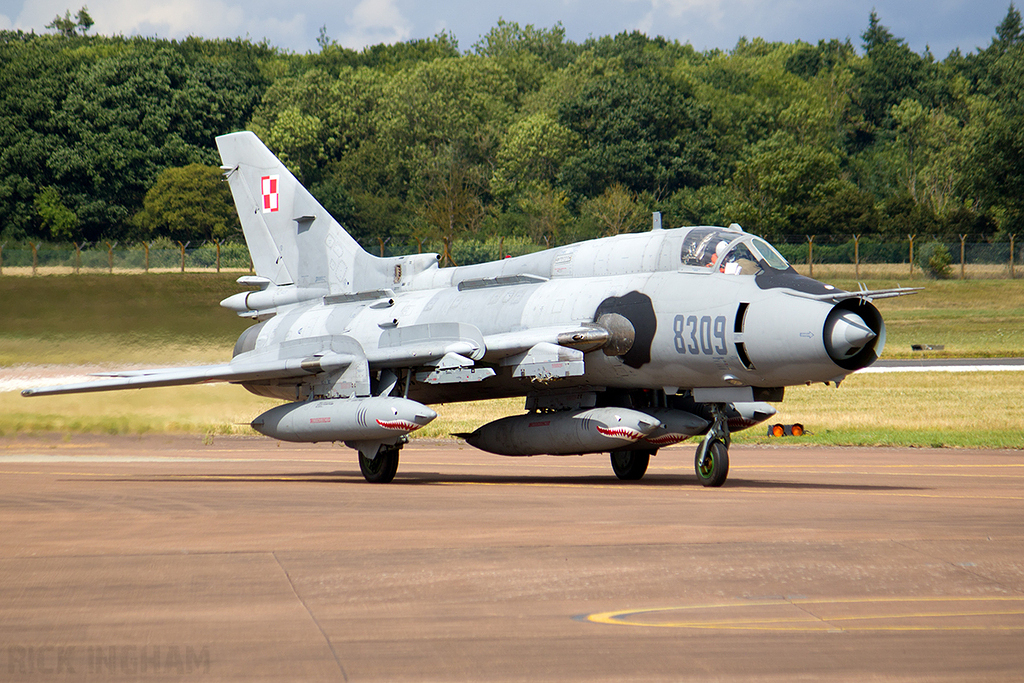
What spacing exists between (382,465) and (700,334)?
5.53m

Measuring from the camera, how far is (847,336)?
45.0 feet

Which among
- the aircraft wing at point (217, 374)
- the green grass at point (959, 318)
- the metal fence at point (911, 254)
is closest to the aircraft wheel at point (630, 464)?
the aircraft wing at point (217, 374)

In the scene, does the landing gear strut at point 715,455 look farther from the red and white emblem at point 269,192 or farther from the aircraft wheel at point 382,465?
the red and white emblem at point 269,192

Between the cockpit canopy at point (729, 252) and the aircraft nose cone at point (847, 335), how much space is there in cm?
145

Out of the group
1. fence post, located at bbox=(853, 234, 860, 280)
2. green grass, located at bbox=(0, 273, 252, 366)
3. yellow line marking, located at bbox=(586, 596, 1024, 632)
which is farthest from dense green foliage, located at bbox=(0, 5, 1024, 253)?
yellow line marking, located at bbox=(586, 596, 1024, 632)

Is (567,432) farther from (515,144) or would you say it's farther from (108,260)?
(515,144)

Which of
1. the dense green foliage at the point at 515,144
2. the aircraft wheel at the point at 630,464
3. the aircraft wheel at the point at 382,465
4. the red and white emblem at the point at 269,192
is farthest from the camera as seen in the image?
the dense green foliage at the point at 515,144

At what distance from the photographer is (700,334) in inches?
592

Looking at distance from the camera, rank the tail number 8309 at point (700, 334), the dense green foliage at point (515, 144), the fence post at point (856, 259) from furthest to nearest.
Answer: the dense green foliage at point (515, 144) < the fence post at point (856, 259) < the tail number 8309 at point (700, 334)

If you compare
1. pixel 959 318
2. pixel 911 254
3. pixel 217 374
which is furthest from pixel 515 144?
pixel 217 374

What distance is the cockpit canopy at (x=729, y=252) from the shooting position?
50.2 feet

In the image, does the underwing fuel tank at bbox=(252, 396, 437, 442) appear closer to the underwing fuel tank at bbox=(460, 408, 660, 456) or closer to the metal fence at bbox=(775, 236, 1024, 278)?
the underwing fuel tank at bbox=(460, 408, 660, 456)

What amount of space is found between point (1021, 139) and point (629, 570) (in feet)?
231

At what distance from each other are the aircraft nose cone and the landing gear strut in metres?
2.13
